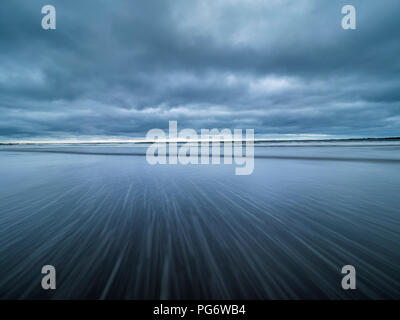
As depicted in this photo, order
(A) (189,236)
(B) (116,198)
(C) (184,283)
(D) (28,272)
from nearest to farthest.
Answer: (C) (184,283) → (D) (28,272) → (A) (189,236) → (B) (116,198)

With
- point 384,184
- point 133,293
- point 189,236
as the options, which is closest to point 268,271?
point 189,236

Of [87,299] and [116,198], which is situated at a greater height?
[116,198]

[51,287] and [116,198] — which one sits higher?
[116,198]

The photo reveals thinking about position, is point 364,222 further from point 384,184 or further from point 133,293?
point 384,184

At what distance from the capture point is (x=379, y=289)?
73.4 inches

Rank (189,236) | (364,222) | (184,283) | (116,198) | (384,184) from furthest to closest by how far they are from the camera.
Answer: (384,184) → (116,198) → (364,222) → (189,236) → (184,283)

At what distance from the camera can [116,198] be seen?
4977 millimetres
